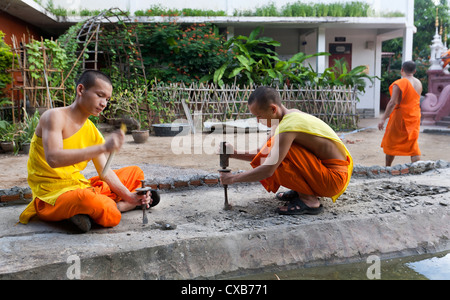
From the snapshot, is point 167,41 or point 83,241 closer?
point 83,241

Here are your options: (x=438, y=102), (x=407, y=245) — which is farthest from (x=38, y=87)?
(x=438, y=102)

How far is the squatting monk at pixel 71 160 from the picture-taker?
2.32 meters

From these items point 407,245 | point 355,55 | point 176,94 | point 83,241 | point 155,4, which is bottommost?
point 407,245

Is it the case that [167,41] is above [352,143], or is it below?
above

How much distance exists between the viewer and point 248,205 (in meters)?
3.20

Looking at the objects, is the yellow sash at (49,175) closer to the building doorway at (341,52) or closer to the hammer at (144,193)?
the hammer at (144,193)

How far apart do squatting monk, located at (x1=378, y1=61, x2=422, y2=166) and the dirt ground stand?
0.70 m

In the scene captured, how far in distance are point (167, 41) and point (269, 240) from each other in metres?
9.69

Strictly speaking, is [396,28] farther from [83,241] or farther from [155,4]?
[83,241]

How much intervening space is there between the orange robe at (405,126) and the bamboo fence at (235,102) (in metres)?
5.08

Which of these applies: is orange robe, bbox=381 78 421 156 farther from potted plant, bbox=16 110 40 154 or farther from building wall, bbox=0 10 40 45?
building wall, bbox=0 10 40 45

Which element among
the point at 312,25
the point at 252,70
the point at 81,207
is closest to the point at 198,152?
the point at 81,207

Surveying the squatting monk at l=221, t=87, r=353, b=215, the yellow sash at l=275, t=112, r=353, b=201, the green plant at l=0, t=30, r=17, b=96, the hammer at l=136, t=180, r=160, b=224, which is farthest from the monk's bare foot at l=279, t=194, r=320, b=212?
the green plant at l=0, t=30, r=17, b=96

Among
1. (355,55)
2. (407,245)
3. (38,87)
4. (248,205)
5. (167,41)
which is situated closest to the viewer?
(407,245)
